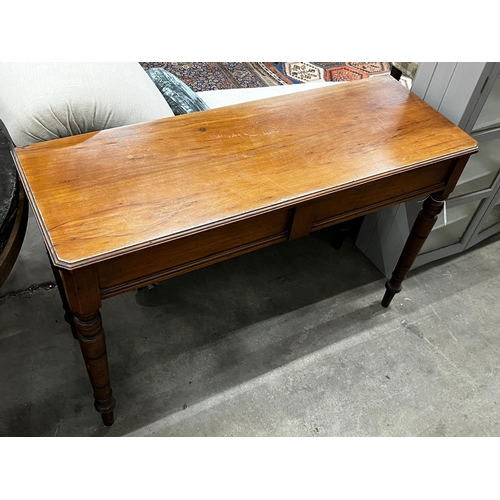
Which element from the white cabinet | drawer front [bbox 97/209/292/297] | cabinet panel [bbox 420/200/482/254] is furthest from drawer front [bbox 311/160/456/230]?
cabinet panel [bbox 420/200/482/254]

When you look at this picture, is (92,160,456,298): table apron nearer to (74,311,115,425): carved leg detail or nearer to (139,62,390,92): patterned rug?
(74,311,115,425): carved leg detail

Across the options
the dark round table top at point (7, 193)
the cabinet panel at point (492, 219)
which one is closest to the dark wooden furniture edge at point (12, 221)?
the dark round table top at point (7, 193)

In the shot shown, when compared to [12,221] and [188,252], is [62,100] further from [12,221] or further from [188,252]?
[188,252]

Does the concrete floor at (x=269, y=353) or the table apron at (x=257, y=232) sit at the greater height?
the table apron at (x=257, y=232)

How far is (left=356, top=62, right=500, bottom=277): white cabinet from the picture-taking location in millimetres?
1519

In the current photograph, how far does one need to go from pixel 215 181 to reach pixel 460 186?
1048 mm

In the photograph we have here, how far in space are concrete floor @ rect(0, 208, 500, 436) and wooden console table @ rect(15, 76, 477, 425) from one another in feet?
0.74

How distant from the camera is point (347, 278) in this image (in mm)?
1990

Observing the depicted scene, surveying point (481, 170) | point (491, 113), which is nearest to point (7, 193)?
point (491, 113)

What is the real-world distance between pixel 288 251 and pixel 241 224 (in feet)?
3.03

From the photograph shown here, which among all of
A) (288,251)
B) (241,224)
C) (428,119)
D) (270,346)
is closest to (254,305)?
(270,346)

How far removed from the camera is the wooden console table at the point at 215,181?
1.07m

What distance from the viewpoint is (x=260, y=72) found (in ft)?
10.0

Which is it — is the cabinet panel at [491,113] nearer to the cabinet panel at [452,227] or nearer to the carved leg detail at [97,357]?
the cabinet panel at [452,227]
